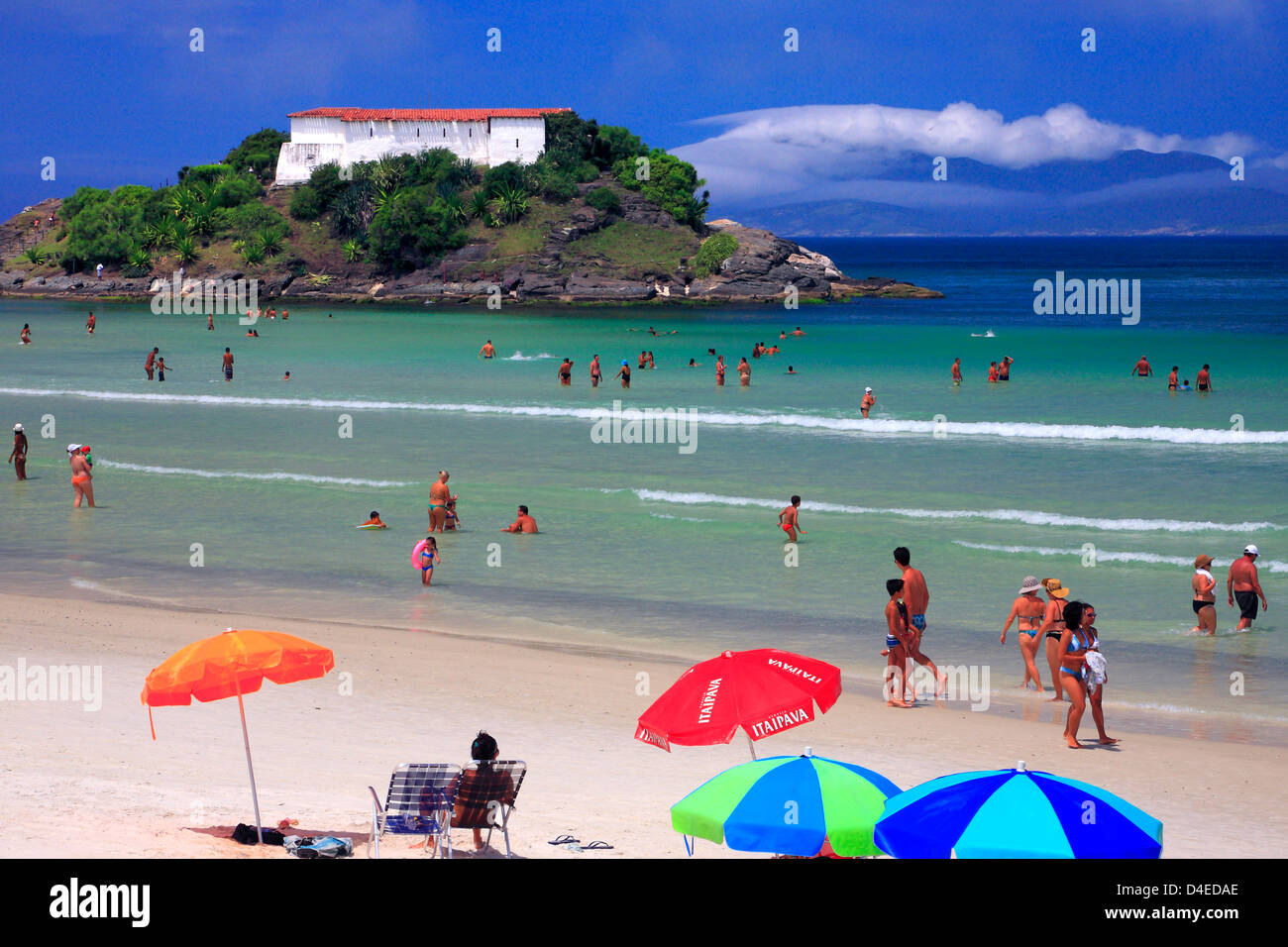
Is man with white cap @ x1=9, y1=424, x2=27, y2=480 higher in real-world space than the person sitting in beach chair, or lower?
higher

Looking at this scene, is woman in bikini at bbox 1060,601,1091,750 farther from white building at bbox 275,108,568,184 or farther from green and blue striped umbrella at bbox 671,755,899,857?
white building at bbox 275,108,568,184

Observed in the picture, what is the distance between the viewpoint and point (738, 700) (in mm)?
7609

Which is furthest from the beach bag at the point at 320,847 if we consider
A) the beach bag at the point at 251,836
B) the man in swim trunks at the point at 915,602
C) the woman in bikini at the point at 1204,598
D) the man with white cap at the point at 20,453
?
the man with white cap at the point at 20,453

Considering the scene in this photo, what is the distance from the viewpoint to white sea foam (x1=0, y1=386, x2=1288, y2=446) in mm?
30172

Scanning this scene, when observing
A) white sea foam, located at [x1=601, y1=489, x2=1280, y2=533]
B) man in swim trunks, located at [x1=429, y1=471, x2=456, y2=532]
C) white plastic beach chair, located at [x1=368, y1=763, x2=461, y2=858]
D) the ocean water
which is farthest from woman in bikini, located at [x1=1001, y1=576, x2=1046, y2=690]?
man in swim trunks, located at [x1=429, y1=471, x2=456, y2=532]

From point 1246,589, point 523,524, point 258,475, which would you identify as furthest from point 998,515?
point 258,475

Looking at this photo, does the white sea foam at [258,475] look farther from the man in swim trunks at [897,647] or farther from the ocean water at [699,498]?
the man in swim trunks at [897,647]

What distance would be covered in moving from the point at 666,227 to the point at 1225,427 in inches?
2923

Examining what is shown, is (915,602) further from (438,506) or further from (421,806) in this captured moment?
(438,506)

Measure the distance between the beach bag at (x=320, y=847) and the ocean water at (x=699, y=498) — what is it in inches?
283

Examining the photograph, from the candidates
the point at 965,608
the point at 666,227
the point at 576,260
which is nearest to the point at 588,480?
the point at 965,608

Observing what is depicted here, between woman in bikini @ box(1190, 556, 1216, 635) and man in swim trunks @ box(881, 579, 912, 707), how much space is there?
4.47 meters

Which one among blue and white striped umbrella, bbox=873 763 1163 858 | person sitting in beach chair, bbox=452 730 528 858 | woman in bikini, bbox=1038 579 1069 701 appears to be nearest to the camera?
blue and white striped umbrella, bbox=873 763 1163 858
